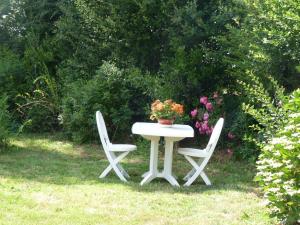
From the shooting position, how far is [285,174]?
4543mm

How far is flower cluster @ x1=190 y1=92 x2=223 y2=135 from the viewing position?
29.5ft

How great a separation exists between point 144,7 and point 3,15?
4.57m

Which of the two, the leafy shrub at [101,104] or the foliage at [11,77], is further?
the foliage at [11,77]

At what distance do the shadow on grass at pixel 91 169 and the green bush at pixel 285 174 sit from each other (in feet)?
6.21

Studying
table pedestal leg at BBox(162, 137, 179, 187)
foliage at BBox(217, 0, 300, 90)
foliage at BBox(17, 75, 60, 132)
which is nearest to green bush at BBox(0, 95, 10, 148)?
foliage at BBox(17, 75, 60, 132)

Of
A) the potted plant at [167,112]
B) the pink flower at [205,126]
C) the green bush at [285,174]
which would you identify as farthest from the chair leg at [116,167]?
the green bush at [285,174]

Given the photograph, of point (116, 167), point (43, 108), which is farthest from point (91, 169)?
point (43, 108)

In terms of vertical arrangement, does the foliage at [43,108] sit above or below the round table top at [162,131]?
below

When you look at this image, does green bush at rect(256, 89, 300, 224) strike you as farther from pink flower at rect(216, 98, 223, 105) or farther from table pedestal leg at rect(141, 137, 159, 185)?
pink flower at rect(216, 98, 223, 105)

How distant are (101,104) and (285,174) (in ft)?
19.3

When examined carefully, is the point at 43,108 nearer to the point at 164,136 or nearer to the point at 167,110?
the point at 167,110

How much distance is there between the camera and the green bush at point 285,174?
4453 mm

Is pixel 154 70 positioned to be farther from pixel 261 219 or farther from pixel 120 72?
pixel 261 219

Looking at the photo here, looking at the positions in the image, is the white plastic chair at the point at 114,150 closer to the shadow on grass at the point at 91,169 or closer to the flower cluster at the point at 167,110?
the shadow on grass at the point at 91,169
